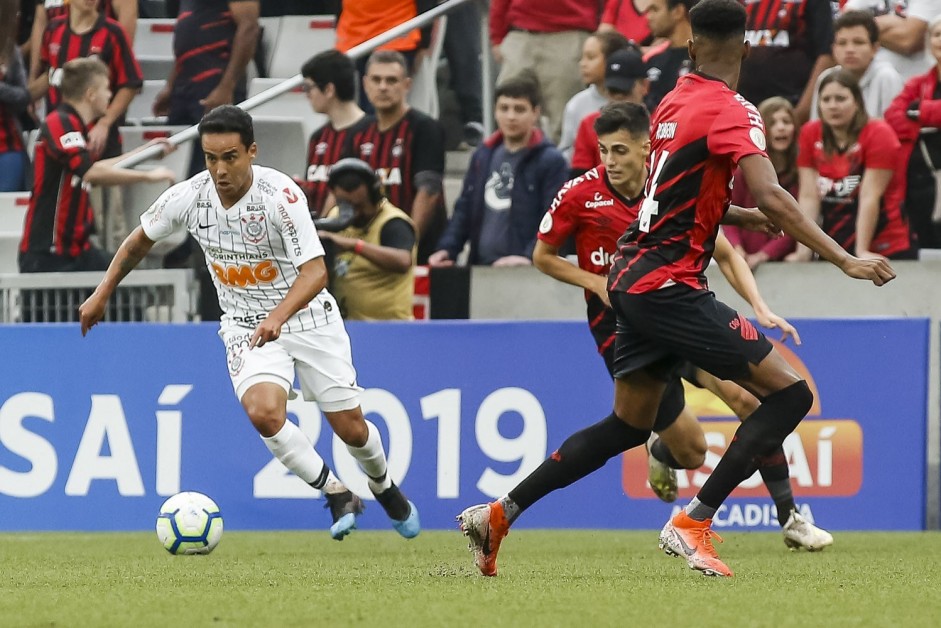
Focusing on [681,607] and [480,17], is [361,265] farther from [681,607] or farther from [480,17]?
[681,607]

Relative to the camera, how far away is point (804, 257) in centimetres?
1073

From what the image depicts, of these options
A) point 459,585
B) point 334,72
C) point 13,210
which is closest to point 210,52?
point 334,72

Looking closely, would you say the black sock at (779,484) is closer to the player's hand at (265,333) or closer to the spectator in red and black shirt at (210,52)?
the player's hand at (265,333)

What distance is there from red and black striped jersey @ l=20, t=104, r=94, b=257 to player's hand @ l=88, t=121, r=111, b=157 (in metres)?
0.34

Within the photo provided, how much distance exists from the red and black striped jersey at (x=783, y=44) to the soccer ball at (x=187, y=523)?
5.20 meters

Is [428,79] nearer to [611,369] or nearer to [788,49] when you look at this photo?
[788,49]

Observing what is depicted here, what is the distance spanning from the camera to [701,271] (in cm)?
619

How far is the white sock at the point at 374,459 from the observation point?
321 inches

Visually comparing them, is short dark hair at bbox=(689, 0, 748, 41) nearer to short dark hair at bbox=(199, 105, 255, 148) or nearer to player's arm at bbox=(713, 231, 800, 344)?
player's arm at bbox=(713, 231, 800, 344)

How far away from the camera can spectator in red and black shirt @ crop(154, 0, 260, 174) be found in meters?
12.7

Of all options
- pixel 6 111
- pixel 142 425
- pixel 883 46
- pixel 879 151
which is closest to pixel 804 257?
pixel 879 151

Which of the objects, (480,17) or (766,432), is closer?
(766,432)

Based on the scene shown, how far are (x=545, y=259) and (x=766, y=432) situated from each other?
226cm

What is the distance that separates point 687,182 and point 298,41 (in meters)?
8.34
